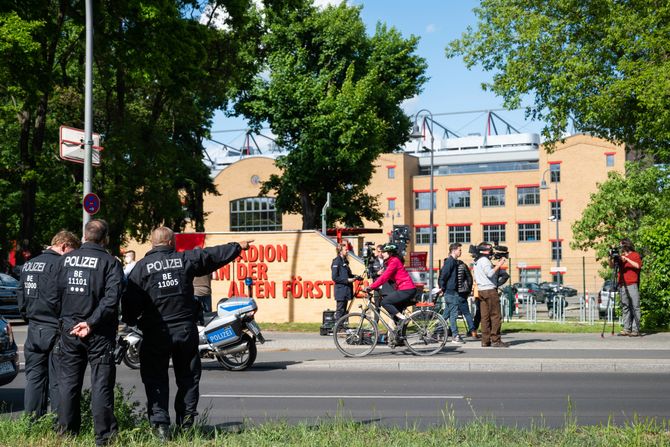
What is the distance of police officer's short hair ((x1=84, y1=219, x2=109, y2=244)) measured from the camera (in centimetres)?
723

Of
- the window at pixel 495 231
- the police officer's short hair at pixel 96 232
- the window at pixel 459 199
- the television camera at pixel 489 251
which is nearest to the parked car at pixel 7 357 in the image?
the police officer's short hair at pixel 96 232

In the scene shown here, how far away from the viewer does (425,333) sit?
1488 centimetres

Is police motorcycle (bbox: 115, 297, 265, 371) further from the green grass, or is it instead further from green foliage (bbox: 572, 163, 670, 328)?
green foliage (bbox: 572, 163, 670, 328)

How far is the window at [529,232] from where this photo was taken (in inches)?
3246

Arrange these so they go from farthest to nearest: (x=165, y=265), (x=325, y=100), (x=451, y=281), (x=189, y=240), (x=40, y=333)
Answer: (x=325, y=100)
(x=189, y=240)
(x=451, y=281)
(x=40, y=333)
(x=165, y=265)

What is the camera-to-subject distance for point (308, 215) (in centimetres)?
4812

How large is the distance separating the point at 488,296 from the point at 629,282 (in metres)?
3.80

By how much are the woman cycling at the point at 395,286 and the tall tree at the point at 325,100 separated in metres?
29.6

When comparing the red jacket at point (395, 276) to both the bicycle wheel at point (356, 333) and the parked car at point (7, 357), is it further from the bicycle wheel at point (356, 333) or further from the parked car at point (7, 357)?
the parked car at point (7, 357)

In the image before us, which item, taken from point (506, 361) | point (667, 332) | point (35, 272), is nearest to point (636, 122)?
point (667, 332)

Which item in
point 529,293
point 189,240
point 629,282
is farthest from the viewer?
point 529,293

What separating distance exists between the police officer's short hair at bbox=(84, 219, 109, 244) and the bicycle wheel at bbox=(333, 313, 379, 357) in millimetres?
8060

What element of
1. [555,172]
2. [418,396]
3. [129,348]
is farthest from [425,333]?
[555,172]

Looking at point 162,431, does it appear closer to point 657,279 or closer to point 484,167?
point 657,279
